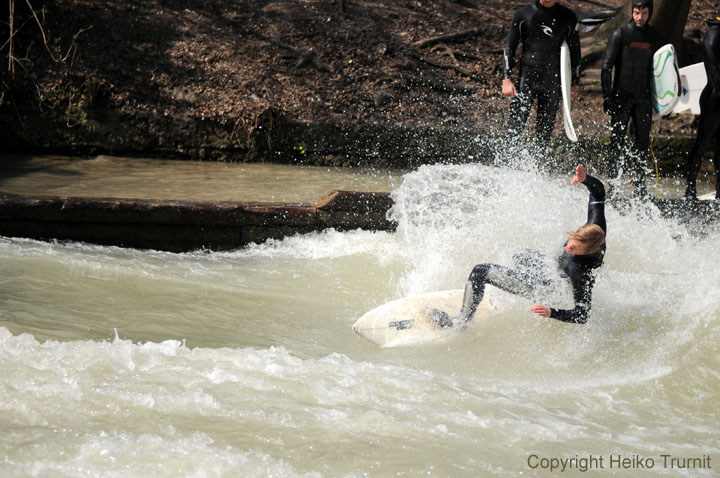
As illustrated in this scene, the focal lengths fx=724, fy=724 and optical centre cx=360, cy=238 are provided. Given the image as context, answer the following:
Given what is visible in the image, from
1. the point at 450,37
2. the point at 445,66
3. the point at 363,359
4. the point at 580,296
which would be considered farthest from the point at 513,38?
the point at 450,37

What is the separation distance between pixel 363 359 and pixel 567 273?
1.48 metres

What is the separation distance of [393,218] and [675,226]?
2.68m

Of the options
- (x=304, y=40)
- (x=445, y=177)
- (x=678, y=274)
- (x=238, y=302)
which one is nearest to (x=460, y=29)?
(x=304, y=40)

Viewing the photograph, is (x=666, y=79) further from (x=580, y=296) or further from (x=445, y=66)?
(x=445, y=66)

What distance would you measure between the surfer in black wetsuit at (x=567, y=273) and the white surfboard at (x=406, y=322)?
3.1 inches

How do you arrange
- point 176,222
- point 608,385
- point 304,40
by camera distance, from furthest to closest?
1. point 304,40
2. point 176,222
3. point 608,385

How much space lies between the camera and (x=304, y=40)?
1288cm

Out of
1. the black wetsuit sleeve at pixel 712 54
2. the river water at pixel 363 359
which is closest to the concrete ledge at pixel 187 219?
the river water at pixel 363 359

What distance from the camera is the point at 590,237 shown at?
468 centimetres

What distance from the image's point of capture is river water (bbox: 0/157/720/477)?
11.0 ft

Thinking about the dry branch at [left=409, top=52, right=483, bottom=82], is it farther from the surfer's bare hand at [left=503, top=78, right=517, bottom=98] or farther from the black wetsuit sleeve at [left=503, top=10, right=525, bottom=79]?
the surfer's bare hand at [left=503, top=78, right=517, bottom=98]

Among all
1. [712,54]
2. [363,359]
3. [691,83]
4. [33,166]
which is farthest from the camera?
[33,166]

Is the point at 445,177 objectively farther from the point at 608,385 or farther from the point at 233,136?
the point at 233,136

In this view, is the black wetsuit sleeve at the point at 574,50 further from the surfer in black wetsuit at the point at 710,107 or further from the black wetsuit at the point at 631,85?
the surfer in black wetsuit at the point at 710,107
